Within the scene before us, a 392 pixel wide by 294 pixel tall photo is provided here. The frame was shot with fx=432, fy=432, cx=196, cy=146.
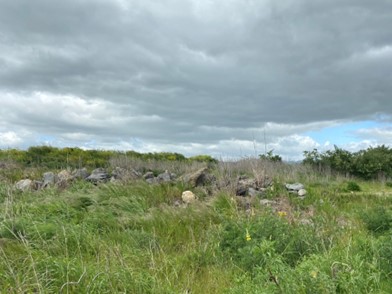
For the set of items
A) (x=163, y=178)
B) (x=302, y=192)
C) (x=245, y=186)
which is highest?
(x=163, y=178)

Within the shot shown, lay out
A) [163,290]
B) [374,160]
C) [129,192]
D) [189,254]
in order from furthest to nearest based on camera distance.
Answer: [374,160] → [129,192] → [189,254] → [163,290]

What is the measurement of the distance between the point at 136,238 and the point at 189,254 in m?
0.93

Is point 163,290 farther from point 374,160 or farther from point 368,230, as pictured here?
point 374,160

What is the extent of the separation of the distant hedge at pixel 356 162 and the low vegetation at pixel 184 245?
880 cm

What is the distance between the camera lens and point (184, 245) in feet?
17.3

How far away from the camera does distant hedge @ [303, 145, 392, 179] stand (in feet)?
56.1

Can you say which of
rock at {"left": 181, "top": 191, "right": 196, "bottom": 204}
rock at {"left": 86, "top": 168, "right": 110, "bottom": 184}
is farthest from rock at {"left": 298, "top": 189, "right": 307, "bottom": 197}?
rock at {"left": 86, "top": 168, "right": 110, "bottom": 184}

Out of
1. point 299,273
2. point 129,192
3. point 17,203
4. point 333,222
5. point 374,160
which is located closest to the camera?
point 299,273

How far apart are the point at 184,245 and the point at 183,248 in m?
0.14

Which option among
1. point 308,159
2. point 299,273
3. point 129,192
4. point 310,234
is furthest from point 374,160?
point 299,273

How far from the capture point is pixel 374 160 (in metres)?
17.2

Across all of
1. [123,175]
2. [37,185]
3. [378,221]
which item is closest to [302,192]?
[378,221]

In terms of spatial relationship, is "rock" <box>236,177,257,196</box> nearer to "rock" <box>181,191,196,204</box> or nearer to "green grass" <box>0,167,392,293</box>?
"green grass" <box>0,167,392,293</box>

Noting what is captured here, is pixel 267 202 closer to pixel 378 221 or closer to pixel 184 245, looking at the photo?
pixel 378 221
